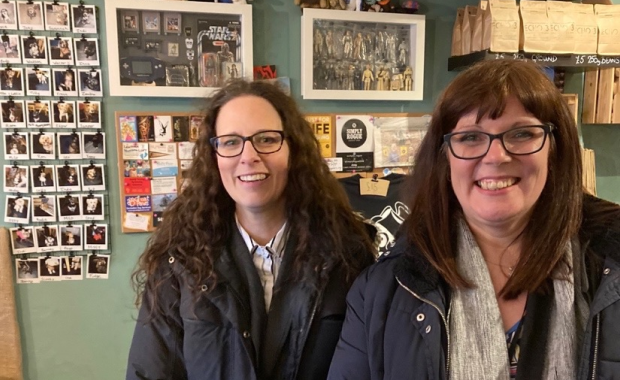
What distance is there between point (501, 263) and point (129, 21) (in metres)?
1.80

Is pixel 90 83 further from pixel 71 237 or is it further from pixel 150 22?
pixel 71 237

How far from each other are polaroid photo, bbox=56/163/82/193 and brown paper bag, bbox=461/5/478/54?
6.05 feet

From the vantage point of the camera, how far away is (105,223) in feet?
7.01

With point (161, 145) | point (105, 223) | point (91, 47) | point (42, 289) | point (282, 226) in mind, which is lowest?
point (42, 289)

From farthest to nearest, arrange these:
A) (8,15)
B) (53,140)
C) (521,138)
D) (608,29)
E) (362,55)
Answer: (362,55), (608,29), (53,140), (8,15), (521,138)

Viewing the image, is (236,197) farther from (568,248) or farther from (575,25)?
(575,25)

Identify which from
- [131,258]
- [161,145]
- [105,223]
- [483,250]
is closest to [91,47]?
[161,145]

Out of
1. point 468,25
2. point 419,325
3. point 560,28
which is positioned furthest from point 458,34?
point 419,325

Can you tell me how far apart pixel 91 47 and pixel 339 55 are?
1093 millimetres

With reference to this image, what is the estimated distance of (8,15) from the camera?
1938 millimetres

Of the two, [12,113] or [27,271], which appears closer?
[12,113]

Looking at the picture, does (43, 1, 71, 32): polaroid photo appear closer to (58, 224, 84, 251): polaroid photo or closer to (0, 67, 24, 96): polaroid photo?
(0, 67, 24, 96): polaroid photo

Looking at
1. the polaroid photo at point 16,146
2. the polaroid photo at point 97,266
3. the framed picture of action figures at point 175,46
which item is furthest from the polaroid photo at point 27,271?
the framed picture of action figures at point 175,46

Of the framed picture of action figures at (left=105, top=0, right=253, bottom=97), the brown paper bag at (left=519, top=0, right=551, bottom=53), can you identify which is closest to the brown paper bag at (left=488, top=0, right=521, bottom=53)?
the brown paper bag at (left=519, top=0, right=551, bottom=53)
